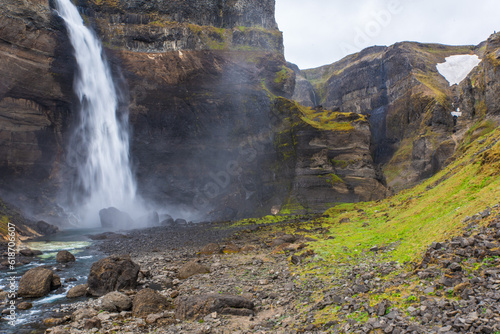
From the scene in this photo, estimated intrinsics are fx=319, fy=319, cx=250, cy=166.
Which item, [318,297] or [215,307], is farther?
[215,307]

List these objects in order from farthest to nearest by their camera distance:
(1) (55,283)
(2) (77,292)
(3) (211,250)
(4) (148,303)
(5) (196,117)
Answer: (5) (196,117) < (3) (211,250) < (1) (55,283) < (2) (77,292) < (4) (148,303)

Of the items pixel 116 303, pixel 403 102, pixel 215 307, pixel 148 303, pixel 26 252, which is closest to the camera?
pixel 215 307

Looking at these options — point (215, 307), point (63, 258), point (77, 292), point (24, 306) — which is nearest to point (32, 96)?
point (63, 258)

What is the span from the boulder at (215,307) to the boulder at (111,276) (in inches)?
244

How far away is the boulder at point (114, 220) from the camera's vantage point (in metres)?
54.4

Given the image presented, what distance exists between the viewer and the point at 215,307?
12469mm

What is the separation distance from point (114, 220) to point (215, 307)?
47742 millimetres

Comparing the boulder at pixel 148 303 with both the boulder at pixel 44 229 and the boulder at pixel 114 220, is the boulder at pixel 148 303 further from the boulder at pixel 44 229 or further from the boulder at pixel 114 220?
the boulder at pixel 114 220

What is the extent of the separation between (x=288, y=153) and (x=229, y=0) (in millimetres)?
43724

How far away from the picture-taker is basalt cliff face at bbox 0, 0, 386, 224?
184 ft

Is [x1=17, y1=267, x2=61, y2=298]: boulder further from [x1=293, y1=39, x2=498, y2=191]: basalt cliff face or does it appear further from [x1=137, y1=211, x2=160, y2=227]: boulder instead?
[x1=293, y1=39, x2=498, y2=191]: basalt cliff face

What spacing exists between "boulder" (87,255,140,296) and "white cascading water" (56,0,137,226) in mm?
45864

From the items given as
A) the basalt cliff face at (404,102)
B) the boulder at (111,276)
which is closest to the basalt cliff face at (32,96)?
the boulder at (111,276)

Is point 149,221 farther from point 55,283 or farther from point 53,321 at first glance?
point 53,321
